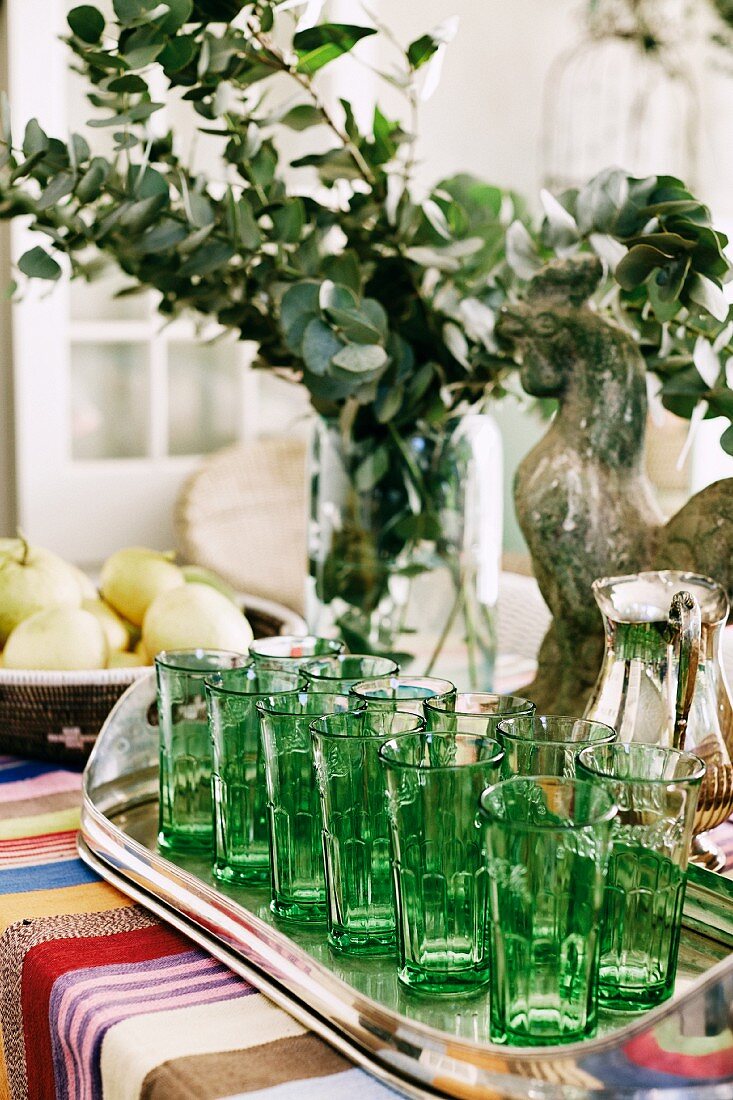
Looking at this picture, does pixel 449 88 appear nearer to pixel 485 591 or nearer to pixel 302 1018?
pixel 485 591

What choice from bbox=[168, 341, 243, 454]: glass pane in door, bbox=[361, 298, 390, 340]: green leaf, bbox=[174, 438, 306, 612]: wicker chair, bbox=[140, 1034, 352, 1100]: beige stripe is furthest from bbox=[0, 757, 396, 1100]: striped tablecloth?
bbox=[168, 341, 243, 454]: glass pane in door

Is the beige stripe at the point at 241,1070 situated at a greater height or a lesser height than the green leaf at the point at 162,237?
lesser

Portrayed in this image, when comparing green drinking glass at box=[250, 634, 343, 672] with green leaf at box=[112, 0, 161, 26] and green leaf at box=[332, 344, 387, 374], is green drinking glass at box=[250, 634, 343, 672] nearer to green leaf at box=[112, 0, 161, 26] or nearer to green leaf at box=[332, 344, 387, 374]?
green leaf at box=[332, 344, 387, 374]

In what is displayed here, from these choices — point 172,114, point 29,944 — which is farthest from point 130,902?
point 172,114

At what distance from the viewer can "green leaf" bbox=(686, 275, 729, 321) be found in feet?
2.42

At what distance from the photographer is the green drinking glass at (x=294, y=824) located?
1.89 feet

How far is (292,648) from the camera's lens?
0.75 metres

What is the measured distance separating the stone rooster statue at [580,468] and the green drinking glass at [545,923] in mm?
349

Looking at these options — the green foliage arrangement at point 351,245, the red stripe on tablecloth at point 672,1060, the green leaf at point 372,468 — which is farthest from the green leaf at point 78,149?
the red stripe on tablecloth at point 672,1060

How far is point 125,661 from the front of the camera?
933 millimetres

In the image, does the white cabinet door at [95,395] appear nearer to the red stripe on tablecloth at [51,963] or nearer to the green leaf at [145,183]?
the green leaf at [145,183]

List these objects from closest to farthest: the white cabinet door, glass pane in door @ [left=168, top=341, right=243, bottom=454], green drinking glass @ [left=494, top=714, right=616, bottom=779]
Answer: green drinking glass @ [left=494, top=714, right=616, bottom=779] → the white cabinet door → glass pane in door @ [left=168, top=341, right=243, bottom=454]

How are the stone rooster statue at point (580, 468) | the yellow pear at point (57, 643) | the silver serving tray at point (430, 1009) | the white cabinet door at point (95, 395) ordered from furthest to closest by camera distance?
the white cabinet door at point (95, 395) < the yellow pear at point (57, 643) < the stone rooster statue at point (580, 468) < the silver serving tray at point (430, 1009)

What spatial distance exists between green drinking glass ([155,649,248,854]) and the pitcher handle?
0.86 feet
